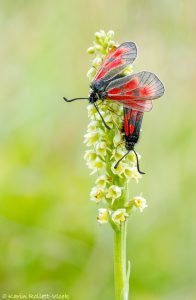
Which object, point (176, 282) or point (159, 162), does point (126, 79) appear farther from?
point (159, 162)

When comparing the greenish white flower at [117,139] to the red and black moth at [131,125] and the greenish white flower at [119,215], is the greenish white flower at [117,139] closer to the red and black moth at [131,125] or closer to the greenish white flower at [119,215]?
the red and black moth at [131,125]

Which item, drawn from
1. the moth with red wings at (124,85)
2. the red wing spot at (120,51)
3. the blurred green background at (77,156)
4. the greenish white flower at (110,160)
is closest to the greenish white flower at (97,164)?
the greenish white flower at (110,160)

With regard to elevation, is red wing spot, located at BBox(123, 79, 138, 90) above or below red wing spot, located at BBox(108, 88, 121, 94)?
above

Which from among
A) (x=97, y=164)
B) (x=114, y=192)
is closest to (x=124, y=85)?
(x=97, y=164)

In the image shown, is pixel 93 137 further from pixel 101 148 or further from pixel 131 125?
pixel 131 125

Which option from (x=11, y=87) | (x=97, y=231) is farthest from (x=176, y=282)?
(x=11, y=87)

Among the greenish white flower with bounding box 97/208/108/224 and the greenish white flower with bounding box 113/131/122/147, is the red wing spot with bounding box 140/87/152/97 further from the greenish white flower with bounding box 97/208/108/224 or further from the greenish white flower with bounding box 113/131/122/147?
the greenish white flower with bounding box 97/208/108/224

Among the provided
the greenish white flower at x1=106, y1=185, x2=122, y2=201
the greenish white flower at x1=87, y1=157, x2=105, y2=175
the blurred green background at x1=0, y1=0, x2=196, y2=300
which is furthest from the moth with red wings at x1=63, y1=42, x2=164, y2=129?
the blurred green background at x1=0, y1=0, x2=196, y2=300
